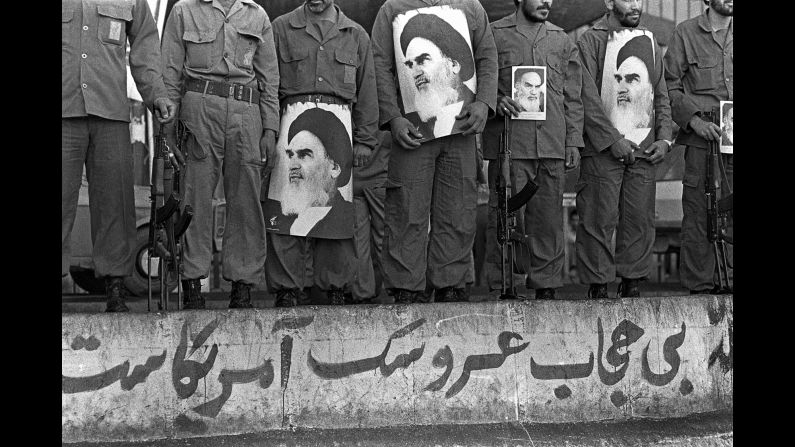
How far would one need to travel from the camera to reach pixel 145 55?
612 cm

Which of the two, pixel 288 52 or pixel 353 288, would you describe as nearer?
pixel 288 52

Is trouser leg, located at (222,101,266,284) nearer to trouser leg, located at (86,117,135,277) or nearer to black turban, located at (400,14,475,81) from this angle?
trouser leg, located at (86,117,135,277)

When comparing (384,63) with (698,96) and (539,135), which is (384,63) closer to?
(539,135)

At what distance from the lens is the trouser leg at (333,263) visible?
6.45 m

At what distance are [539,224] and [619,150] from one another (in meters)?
0.75

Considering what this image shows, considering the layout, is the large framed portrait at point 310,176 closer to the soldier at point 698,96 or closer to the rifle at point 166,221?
the rifle at point 166,221

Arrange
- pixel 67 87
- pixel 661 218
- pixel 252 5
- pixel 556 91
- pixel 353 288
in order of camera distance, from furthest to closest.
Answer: pixel 661 218
pixel 353 288
pixel 556 91
pixel 252 5
pixel 67 87

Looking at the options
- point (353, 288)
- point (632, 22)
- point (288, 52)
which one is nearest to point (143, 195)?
point (353, 288)

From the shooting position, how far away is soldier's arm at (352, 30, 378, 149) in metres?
6.55

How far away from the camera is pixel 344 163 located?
254 inches

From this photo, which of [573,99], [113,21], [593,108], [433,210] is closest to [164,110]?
[113,21]

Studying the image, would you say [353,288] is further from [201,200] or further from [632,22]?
[632,22]

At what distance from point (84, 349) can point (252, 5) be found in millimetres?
2195

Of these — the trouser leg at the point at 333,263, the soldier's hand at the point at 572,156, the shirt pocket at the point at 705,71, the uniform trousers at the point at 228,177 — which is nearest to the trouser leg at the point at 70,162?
the uniform trousers at the point at 228,177
